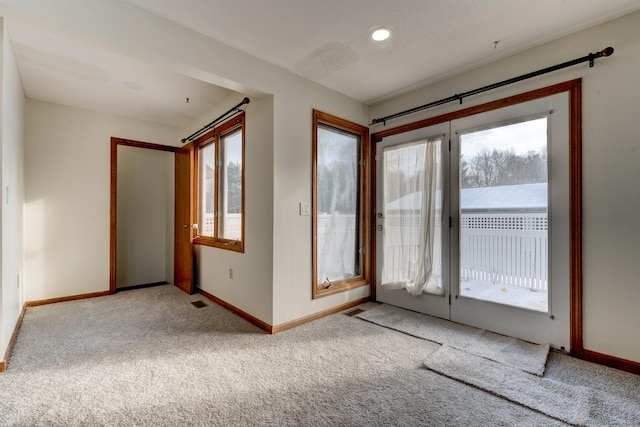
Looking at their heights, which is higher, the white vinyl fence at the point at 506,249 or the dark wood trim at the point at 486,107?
the dark wood trim at the point at 486,107

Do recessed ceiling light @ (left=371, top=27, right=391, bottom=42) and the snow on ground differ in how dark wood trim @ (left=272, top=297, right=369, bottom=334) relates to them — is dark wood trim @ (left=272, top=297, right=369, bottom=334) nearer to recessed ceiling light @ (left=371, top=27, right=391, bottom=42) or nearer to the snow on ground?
the snow on ground

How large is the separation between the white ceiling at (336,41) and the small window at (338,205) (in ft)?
1.68

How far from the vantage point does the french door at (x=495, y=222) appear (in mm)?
2307

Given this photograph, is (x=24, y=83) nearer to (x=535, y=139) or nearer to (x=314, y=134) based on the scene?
(x=314, y=134)

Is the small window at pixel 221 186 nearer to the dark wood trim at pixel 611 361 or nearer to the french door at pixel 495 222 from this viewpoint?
the french door at pixel 495 222

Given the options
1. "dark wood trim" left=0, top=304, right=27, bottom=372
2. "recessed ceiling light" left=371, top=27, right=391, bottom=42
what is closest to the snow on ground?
"recessed ceiling light" left=371, top=27, right=391, bottom=42

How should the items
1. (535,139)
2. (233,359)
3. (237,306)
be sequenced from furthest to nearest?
(237,306) → (535,139) → (233,359)

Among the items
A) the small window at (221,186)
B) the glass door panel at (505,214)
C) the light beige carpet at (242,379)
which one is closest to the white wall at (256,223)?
the small window at (221,186)

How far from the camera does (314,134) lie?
3.04 m

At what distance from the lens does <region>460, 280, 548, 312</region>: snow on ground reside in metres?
2.39

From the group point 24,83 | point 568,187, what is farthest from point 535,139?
point 24,83

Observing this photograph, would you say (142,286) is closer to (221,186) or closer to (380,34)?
(221,186)

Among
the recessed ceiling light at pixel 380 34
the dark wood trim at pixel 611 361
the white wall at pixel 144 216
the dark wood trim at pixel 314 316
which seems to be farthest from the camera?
the white wall at pixel 144 216

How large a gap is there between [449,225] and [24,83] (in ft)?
15.5
